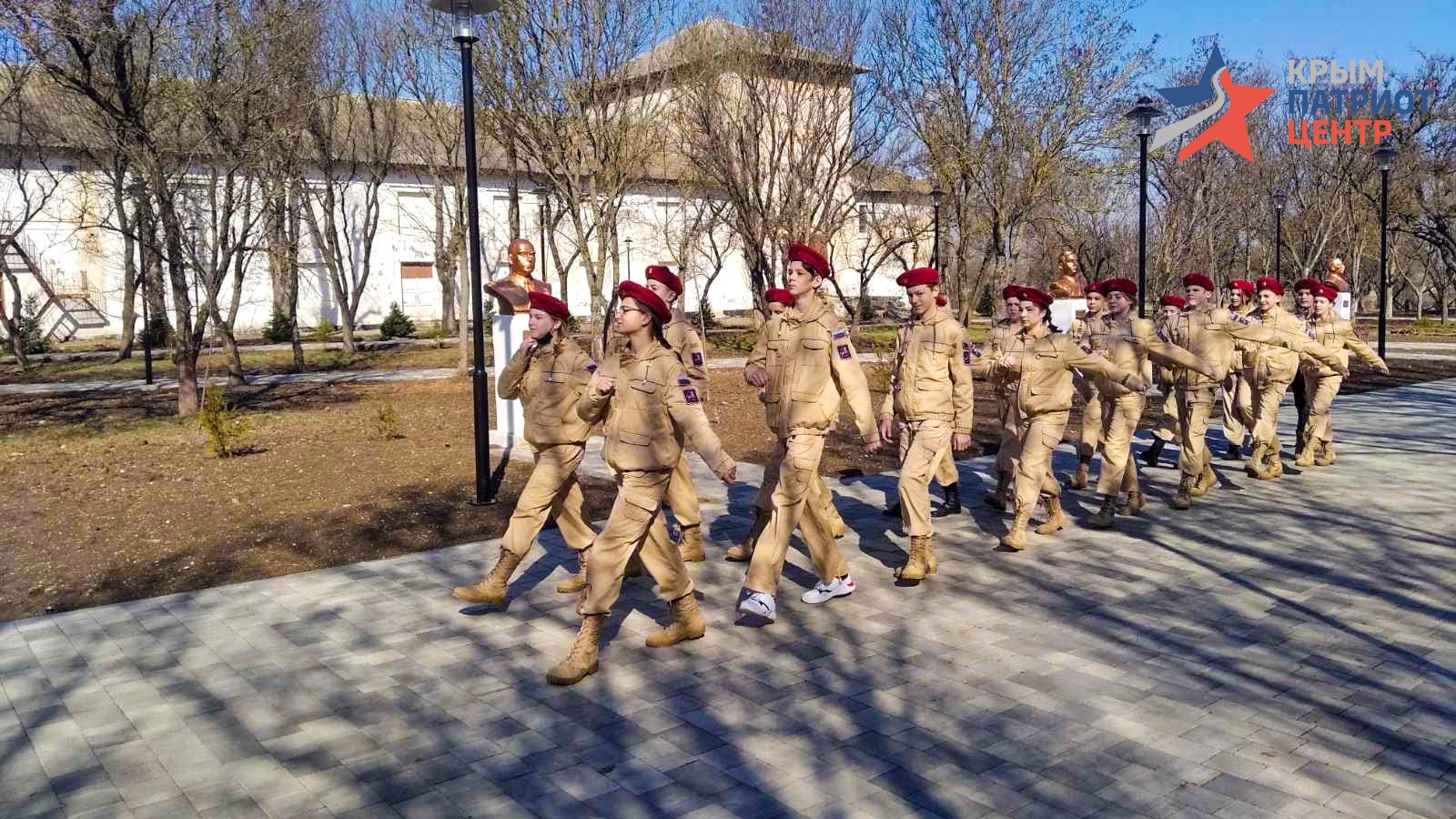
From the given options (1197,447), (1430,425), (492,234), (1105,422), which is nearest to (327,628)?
(1105,422)

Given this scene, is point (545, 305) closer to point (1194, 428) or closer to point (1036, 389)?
point (1036, 389)

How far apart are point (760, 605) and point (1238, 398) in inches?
312

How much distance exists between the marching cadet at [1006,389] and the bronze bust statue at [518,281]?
17.0 ft

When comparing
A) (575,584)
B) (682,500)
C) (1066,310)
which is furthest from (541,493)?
(1066,310)

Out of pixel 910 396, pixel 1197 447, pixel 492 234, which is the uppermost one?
pixel 492 234

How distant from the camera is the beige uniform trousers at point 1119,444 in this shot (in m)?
9.40

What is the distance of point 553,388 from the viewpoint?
6875 millimetres

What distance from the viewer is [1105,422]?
9.70 metres

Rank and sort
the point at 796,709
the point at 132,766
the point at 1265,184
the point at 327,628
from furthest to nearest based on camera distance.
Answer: the point at 1265,184
the point at 327,628
the point at 796,709
the point at 132,766

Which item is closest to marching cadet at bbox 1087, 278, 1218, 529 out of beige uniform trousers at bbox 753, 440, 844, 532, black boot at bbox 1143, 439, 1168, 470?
beige uniform trousers at bbox 753, 440, 844, 532

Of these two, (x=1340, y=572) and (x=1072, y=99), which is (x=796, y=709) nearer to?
(x=1340, y=572)

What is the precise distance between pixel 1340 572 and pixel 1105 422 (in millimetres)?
2394

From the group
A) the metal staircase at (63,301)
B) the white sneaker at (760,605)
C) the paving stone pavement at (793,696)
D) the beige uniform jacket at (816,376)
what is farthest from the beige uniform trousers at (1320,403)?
the metal staircase at (63,301)

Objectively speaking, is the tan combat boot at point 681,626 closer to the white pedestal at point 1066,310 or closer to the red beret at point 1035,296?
the red beret at point 1035,296
